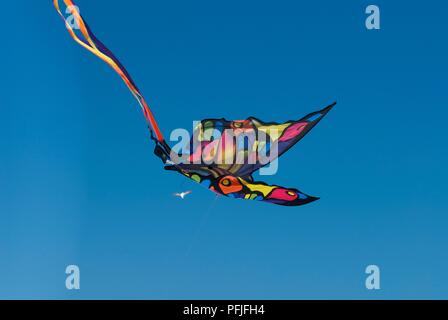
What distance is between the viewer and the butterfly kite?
1545cm

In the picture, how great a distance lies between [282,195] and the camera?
15523 mm

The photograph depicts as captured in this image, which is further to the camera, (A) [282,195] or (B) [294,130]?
(B) [294,130]

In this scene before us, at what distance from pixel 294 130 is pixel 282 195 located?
141 cm

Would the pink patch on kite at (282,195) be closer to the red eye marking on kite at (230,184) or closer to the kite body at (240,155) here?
the kite body at (240,155)

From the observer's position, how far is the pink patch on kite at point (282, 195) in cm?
1544

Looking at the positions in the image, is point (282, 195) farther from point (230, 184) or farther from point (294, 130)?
point (294, 130)

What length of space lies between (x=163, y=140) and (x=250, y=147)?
1921mm

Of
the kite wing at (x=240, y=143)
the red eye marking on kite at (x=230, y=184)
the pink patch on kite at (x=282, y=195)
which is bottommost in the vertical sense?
the pink patch on kite at (x=282, y=195)

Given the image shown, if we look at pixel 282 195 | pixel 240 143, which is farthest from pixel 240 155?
pixel 282 195

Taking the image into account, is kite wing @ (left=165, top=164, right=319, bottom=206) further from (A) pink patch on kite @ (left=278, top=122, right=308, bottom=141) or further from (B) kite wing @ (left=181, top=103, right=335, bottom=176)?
(A) pink patch on kite @ (left=278, top=122, right=308, bottom=141)

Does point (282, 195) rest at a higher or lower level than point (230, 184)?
lower

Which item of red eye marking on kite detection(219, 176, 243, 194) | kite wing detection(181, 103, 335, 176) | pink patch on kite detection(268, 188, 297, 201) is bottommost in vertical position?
pink patch on kite detection(268, 188, 297, 201)
